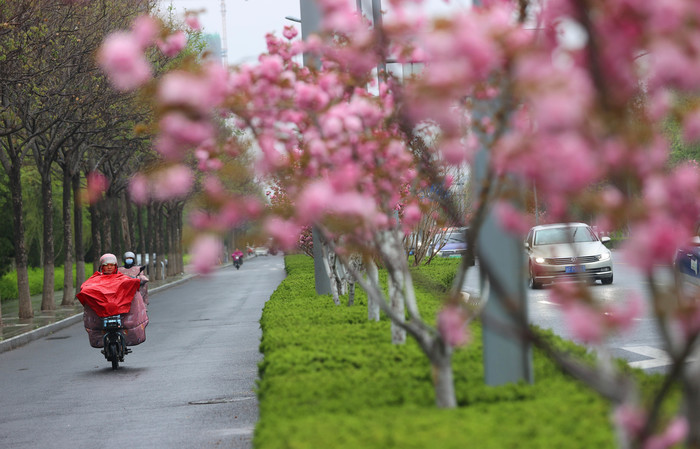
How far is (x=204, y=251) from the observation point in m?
4.67

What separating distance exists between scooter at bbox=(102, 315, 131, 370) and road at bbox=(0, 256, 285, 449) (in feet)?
0.68

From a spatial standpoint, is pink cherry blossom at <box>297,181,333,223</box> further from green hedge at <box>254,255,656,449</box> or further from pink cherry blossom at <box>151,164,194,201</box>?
green hedge at <box>254,255,656,449</box>

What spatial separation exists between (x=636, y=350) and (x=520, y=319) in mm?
9288

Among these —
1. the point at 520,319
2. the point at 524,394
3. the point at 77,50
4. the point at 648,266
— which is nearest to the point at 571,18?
the point at 648,266

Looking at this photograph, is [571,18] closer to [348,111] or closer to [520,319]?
[520,319]

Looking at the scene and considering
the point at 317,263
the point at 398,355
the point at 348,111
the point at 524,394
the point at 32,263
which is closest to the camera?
the point at 348,111

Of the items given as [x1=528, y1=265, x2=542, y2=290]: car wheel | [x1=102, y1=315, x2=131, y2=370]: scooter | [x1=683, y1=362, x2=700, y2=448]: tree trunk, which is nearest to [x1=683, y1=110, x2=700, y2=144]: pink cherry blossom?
[x1=683, y1=362, x2=700, y2=448]: tree trunk

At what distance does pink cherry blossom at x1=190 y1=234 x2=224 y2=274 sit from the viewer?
15.3ft

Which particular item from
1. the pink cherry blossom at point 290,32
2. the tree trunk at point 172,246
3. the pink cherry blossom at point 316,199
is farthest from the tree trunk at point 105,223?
the pink cherry blossom at point 316,199

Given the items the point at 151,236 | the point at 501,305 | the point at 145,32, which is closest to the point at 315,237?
the point at 501,305

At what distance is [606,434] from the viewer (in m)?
4.46

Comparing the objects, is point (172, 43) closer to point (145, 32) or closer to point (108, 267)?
point (145, 32)

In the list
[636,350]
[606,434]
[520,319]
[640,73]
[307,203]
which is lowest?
[636,350]

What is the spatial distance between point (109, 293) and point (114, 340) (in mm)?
751
